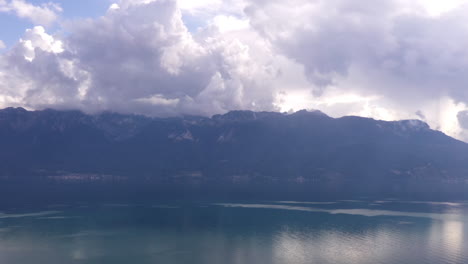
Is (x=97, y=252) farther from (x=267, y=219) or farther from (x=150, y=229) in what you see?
(x=267, y=219)

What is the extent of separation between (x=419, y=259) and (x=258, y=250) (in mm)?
40362

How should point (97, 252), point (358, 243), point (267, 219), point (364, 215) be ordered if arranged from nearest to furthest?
point (97, 252), point (358, 243), point (267, 219), point (364, 215)

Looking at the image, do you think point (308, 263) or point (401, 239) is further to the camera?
point (401, 239)

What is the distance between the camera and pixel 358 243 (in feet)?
414

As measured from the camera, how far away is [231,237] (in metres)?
137

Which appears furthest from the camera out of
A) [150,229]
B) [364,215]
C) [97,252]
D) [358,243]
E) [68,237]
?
[364,215]

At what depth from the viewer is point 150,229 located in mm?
151500

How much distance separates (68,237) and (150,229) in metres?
27.9

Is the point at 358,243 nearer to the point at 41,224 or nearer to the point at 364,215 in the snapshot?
the point at 364,215

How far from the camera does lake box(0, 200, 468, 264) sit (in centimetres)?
10856

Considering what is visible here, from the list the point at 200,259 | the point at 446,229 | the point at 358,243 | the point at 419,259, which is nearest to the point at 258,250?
the point at 200,259

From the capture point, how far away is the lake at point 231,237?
108562 mm

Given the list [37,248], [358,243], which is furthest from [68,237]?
[358,243]

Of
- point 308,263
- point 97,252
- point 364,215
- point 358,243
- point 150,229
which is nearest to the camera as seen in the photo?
point 308,263
